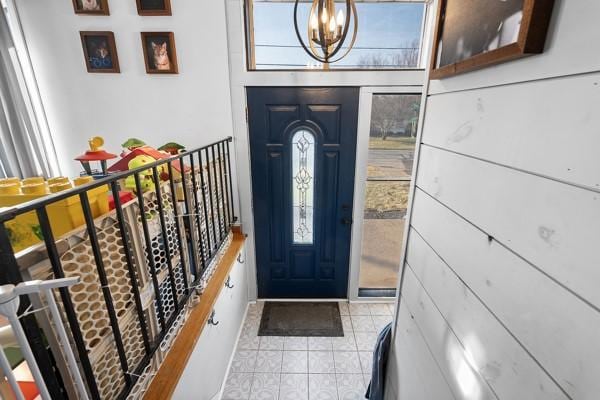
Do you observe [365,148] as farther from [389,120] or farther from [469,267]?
[469,267]

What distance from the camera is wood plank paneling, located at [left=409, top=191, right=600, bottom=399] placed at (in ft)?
1.47

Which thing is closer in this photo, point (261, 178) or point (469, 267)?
point (469, 267)

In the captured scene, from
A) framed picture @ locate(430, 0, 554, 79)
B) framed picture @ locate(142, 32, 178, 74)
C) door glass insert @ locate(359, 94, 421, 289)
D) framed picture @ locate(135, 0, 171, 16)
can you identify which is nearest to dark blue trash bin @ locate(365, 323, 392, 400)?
door glass insert @ locate(359, 94, 421, 289)

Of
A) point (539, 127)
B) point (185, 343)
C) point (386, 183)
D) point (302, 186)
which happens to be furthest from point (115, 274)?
point (386, 183)

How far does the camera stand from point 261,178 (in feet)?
7.73

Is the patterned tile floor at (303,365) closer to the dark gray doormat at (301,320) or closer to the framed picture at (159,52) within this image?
the dark gray doormat at (301,320)

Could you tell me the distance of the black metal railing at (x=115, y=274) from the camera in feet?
2.18

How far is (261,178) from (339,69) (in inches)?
42.7

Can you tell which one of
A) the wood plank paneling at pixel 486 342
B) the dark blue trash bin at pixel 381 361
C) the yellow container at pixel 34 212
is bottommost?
the dark blue trash bin at pixel 381 361

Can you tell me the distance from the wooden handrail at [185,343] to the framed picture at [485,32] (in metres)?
1.55

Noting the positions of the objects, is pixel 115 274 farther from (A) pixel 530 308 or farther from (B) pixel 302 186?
(B) pixel 302 186

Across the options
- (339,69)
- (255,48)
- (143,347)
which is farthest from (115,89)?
(143,347)

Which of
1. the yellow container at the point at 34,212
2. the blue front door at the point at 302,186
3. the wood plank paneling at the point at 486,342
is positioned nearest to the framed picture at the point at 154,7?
the blue front door at the point at 302,186

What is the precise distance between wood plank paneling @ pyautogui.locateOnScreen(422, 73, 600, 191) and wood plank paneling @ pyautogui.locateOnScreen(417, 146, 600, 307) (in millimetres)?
28
